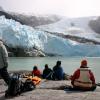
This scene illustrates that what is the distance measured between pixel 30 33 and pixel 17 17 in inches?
2769

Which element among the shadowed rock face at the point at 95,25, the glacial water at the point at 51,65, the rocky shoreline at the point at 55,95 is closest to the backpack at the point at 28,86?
the rocky shoreline at the point at 55,95

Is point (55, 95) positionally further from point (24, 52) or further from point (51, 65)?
point (24, 52)

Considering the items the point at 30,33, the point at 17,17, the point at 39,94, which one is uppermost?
the point at 17,17

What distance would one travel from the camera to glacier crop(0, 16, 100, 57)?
66.6 metres

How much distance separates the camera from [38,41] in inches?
2975

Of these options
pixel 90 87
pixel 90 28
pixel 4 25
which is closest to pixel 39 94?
pixel 90 87

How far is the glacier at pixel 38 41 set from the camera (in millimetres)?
66625

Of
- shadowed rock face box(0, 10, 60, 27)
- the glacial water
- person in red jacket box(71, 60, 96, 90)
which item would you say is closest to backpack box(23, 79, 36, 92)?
person in red jacket box(71, 60, 96, 90)

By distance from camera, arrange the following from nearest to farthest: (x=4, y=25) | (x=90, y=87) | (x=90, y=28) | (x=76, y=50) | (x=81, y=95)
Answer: (x=81, y=95), (x=90, y=87), (x=4, y=25), (x=76, y=50), (x=90, y=28)

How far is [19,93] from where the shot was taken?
9.66m

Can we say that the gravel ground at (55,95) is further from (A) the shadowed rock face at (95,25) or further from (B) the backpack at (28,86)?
(A) the shadowed rock face at (95,25)

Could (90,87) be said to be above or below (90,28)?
below

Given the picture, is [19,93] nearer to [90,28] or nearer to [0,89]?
[0,89]

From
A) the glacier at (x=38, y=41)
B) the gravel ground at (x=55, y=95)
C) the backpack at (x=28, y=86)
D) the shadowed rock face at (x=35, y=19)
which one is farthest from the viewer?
the shadowed rock face at (x=35, y=19)
